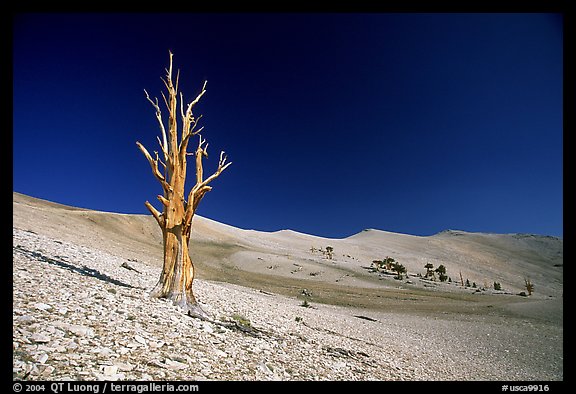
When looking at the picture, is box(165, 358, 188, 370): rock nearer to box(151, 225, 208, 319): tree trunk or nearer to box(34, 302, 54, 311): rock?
box(34, 302, 54, 311): rock

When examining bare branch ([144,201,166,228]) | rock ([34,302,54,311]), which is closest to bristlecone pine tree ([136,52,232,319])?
bare branch ([144,201,166,228])

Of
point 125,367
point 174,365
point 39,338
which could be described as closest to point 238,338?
point 174,365

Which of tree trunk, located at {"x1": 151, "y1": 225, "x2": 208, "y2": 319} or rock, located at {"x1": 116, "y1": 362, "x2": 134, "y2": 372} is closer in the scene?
rock, located at {"x1": 116, "y1": 362, "x2": 134, "y2": 372}

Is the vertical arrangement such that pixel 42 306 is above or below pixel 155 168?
below

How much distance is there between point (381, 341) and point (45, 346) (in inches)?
432

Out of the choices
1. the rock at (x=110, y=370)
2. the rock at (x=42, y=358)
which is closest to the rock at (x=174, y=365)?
the rock at (x=110, y=370)

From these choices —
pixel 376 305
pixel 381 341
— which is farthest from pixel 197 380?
pixel 376 305

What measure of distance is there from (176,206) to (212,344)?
4.88 metres

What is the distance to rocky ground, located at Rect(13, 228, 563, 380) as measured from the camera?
470cm

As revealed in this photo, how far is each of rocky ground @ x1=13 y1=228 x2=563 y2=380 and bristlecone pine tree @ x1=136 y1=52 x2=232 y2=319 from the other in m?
0.81

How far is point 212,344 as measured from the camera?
21.9ft

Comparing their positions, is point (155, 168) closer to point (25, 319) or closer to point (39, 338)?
point (25, 319)

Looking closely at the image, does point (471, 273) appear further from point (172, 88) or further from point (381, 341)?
point (172, 88)

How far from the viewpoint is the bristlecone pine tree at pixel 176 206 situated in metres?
9.47
